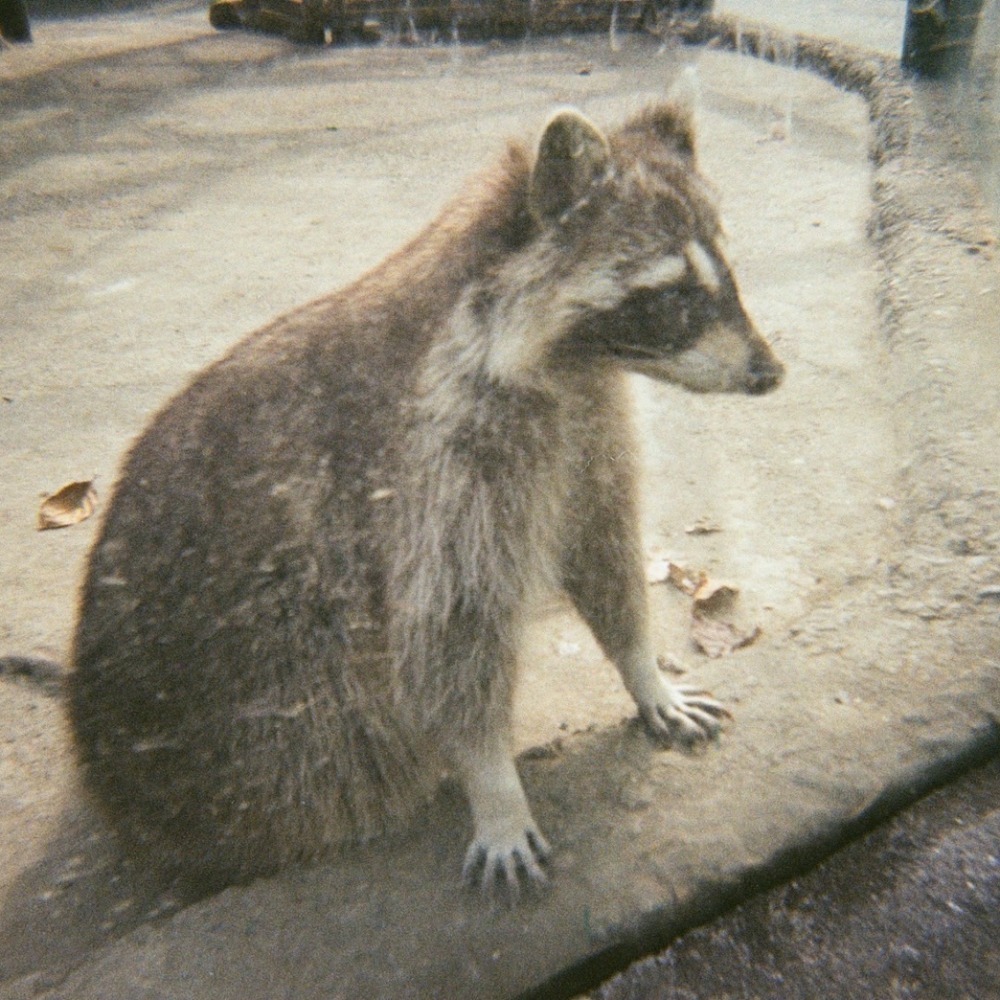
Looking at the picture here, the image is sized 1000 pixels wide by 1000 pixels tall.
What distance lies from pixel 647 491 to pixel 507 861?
46.2 inches

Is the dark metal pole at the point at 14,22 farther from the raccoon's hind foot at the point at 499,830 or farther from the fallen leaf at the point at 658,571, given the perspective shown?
the raccoon's hind foot at the point at 499,830

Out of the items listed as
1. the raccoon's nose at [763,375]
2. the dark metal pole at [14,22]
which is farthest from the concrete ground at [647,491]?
the dark metal pole at [14,22]

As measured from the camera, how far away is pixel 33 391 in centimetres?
330

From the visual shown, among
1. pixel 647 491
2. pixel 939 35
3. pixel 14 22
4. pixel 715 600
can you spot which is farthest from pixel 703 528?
pixel 14 22

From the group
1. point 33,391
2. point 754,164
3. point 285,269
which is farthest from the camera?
point 754,164

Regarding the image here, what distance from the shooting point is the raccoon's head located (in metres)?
1.62

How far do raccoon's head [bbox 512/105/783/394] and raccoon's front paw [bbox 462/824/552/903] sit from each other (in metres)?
0.74

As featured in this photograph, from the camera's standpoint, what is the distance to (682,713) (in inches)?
76.4

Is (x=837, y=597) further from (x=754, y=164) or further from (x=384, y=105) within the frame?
(x=384, y=105)

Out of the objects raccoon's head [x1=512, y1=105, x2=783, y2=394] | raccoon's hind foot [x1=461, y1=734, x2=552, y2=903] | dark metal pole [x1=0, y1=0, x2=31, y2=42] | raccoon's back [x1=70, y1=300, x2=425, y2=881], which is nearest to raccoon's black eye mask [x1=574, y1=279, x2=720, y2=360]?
raccoon's head [x1=512, y1=105, x2=783, y2=394]

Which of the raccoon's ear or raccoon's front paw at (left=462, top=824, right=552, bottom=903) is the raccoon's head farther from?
raccoon's front paw at (left=462, top=824, right=552, bottom=903)

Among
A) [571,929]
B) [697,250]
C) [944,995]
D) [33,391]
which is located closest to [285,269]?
[33,391]

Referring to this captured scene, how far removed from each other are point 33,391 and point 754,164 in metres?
2.86

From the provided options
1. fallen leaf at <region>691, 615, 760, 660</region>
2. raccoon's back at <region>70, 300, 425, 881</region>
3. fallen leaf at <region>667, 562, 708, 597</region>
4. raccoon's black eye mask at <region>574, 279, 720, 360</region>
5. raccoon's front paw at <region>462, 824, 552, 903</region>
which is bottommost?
fallen leaf at <region>691, 615, 760, 660</region>
